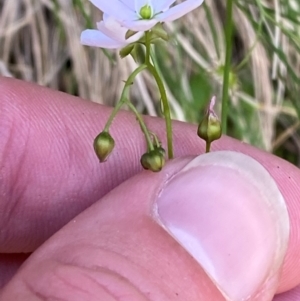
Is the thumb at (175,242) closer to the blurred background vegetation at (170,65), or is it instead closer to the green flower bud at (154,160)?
the green flower bud at (154,160)

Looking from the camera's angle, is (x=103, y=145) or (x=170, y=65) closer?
(x=103, y=145)

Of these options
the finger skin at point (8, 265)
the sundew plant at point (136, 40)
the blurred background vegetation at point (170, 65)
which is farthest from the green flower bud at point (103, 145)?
the blurred background vegetation at point (170, 65)

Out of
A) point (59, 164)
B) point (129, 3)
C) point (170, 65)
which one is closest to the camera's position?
point (129, 3)

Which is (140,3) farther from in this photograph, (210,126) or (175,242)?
(175,242)

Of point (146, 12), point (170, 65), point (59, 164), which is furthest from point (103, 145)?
point (170, 65)

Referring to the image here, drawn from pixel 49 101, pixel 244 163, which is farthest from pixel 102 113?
pixel 244 163
